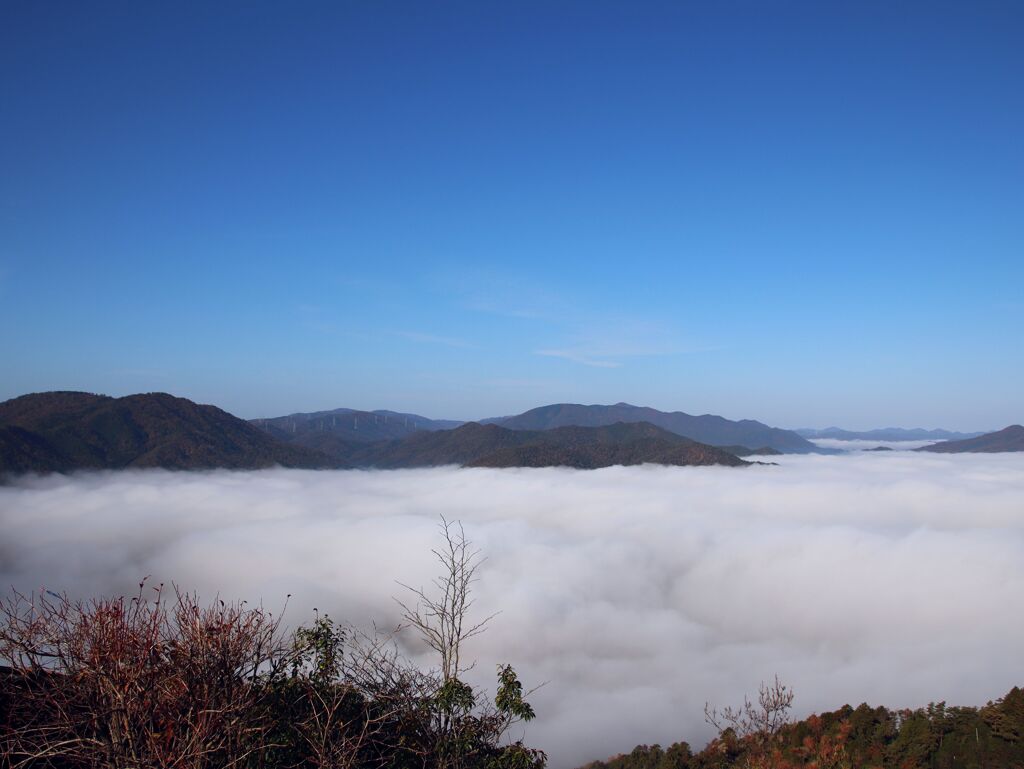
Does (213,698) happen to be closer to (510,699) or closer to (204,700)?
(204,700)

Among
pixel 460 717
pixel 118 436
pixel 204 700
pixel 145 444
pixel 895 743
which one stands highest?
pixel 118 436

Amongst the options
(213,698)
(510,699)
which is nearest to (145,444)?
(510,699)

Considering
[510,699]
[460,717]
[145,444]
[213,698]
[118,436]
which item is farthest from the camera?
[145,444]

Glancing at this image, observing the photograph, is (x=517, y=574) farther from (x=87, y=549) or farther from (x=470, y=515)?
(x=87, y=549)

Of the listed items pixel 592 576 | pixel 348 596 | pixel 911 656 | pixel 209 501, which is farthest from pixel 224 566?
pixel 911 656

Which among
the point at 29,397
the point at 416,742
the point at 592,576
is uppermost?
the point at 29,397

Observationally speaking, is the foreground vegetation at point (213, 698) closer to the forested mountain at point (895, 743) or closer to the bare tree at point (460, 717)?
the bare tree at point (460, 717)

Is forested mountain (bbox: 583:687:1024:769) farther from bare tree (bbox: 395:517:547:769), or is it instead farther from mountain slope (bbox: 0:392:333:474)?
mountain slope (bbox: 0:392:333:474)
